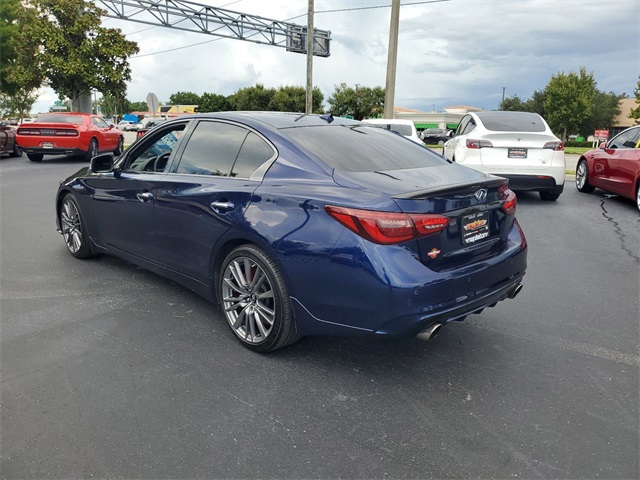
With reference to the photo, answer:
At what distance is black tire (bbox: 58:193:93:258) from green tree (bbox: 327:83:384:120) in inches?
2140

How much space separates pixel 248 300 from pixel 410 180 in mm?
1313

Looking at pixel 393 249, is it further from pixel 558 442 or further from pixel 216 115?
pixel 216 115

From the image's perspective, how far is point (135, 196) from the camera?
15.0 feet

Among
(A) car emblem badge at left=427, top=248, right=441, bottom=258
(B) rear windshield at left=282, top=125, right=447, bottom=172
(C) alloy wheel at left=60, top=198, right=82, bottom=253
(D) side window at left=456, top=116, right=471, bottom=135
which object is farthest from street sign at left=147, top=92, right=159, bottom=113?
(A) car emblem badge at left=427, top=248, right=441, bottom=258

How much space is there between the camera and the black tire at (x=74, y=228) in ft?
18.2

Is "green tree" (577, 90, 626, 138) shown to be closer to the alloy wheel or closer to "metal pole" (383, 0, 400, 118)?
"metal pole" (383, 0, 400, 118)

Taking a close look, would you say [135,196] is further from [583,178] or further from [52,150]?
[52,150]

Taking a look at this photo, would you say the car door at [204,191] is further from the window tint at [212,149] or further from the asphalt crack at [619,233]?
the asphalt crack at [619,233]

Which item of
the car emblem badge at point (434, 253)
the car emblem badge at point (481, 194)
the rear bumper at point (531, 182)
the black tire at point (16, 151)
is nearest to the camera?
the car emblem badge at point (434, 253)

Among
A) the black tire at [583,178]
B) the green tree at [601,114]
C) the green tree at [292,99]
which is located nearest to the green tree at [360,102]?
the green tree at [292,99]

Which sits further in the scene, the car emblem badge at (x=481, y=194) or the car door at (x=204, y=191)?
the car door at (x=204, y=191)

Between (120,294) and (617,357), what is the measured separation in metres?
3.88

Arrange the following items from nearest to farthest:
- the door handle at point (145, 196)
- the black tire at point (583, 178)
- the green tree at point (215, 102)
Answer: the door handle at point (145, 196), the black tire at point (583, 178), the green tree at point (215, 102)

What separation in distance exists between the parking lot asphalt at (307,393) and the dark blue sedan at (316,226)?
0.37 m
